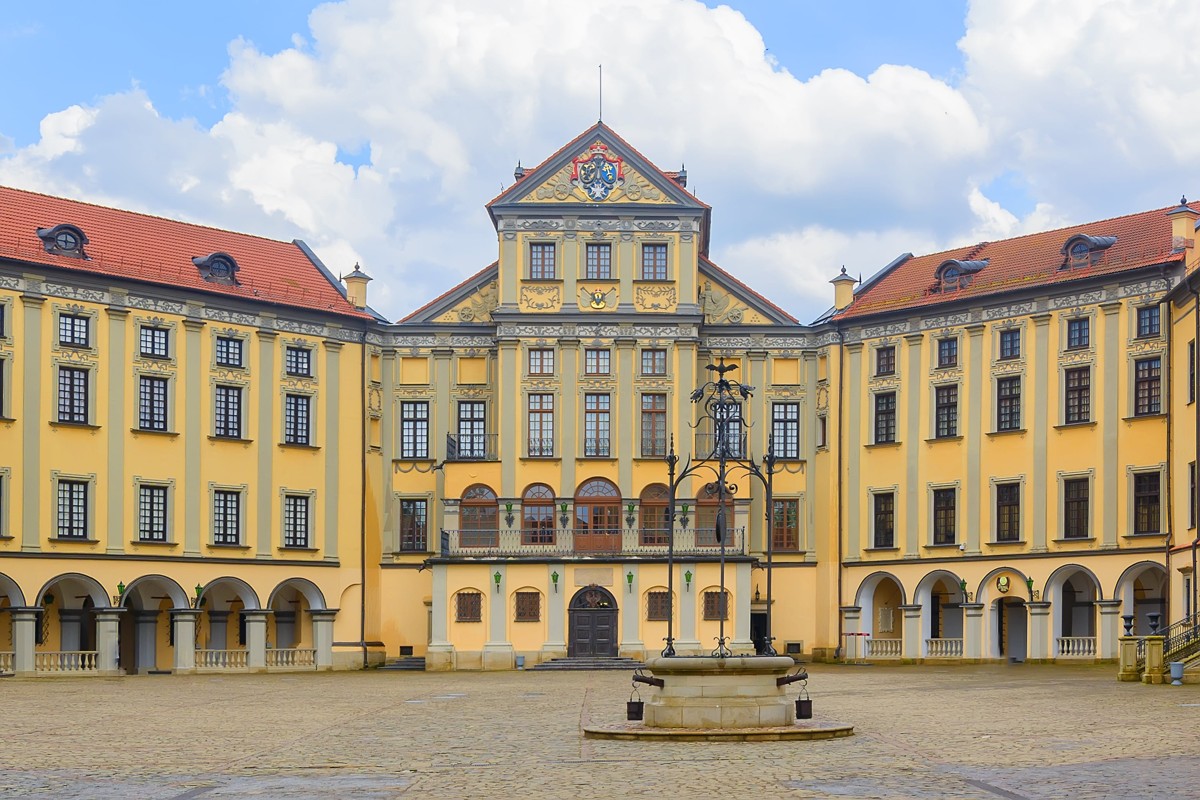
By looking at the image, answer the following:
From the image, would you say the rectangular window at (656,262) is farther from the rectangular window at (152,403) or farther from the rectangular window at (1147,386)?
the rectangular window at (152,403)

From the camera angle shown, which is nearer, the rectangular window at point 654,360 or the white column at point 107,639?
the white column at point 107,639

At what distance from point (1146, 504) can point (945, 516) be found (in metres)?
8.43

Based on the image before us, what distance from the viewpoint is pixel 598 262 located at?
6950 cm

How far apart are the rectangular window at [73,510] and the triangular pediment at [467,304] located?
50.0ft

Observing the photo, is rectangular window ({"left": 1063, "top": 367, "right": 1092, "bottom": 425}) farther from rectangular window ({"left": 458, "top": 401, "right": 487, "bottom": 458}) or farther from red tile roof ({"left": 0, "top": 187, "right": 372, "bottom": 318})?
red tile roof ({"left": 0, "top": 187, "right": 372, "bottom": 318})

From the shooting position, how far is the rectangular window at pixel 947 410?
66375 millimetres

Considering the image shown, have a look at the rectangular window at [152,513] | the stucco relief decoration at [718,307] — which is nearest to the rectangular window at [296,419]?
the rectangular window at [152,513]

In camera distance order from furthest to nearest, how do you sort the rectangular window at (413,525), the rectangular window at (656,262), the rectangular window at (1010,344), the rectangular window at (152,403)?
the rectangular window at (413,525), the rectangular window at (656,262), the rectangular window at (1010,344), the rectangular window at (152,403)

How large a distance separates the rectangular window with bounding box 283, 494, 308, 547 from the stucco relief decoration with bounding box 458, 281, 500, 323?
9.91m

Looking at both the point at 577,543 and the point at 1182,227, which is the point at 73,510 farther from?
the point at 1182,227

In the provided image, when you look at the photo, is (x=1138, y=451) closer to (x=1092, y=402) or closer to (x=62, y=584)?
(x=1092, y=402)

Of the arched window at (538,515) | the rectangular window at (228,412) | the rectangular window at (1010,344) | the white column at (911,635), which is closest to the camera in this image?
the rectangular window at (1010,344)

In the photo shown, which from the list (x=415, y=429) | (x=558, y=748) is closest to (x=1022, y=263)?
(x=415, y=429)

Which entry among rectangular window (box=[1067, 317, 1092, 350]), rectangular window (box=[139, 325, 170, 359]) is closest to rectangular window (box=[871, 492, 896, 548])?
rectangular window (box=[1067, 317, 1092, 350])
